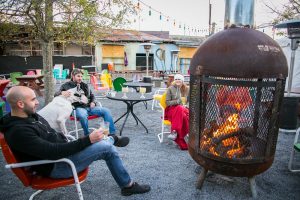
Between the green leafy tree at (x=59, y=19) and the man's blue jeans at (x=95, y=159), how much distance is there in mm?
5280

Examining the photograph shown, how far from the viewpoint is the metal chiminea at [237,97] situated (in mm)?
2488

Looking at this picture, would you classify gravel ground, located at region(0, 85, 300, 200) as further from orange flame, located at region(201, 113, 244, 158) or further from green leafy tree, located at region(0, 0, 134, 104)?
green leafy tree, located at region(0, 0, 134, 104)

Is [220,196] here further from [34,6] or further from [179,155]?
[34,6]

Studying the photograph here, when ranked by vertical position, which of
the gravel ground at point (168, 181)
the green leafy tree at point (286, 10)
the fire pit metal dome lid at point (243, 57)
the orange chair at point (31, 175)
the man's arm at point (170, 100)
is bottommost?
the gravel ground at point (168, 181)

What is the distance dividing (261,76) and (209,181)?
1.69m

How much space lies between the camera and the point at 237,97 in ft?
8.67

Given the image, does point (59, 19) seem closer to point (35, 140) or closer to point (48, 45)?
point (48, 45)

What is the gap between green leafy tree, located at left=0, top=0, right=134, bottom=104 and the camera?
6832 millimetres

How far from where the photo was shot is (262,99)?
2.62 m

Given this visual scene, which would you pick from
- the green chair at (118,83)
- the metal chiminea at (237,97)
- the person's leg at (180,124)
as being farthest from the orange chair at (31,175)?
the green chair at (118,83)

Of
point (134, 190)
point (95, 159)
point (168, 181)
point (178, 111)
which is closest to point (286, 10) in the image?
point (178, 111)

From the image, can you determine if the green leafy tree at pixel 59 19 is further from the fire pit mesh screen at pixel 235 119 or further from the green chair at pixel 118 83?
the fire pit mesh screen at pixel 235 119

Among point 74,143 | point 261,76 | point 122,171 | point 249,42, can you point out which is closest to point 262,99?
point 261,76

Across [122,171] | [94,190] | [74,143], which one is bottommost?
[94,190]
